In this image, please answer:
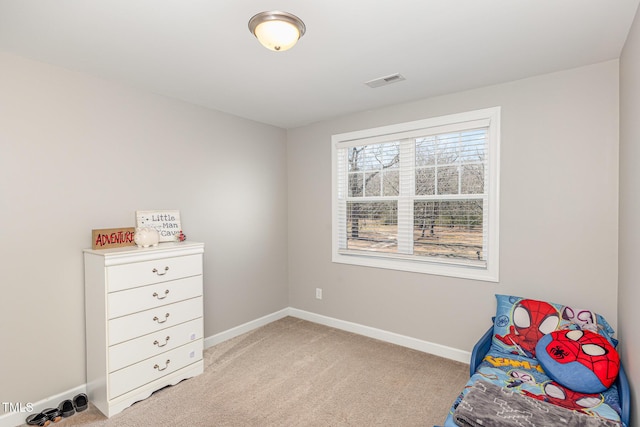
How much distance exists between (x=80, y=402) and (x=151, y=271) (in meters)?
1.05

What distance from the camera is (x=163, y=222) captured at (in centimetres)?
303

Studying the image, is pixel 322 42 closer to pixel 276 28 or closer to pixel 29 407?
pixel 276 28

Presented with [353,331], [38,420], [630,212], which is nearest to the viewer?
[630,212]

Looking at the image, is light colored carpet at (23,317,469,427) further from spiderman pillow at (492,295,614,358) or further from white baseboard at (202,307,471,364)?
spiderman pillow at (492,295,614,358)

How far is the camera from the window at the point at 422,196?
115 inches

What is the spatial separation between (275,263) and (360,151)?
1.81m

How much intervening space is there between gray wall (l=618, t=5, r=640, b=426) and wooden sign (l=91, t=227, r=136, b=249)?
342cm

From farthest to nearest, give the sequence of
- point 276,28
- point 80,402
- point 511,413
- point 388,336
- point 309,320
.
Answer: point 309,320 → point 388,336 → point 80,402 → point 276,28 → point 511,413

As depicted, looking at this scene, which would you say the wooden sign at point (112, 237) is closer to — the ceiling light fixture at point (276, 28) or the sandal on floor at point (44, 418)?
the sandal on floor at point (44, 418)

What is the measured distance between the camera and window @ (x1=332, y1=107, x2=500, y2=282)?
2934mm

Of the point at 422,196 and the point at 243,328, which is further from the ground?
the point at 422,196

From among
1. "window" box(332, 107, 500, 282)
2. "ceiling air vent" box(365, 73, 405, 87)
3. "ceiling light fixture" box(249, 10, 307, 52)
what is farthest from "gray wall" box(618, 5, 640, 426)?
"ceiling light fixture" box(249, 10, 307, 52)

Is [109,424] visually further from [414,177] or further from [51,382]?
[414,177]

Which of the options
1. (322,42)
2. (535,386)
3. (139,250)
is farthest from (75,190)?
(535,386)
